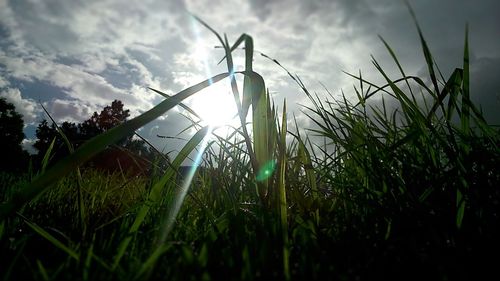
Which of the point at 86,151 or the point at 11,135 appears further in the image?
the point at 11,135

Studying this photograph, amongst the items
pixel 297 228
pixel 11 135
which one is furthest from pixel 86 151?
pixel 11 135

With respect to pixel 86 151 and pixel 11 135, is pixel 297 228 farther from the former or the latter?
pixel 11 135

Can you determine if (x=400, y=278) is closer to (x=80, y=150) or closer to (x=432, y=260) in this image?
(x=432, y=260)

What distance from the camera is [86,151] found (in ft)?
2.39

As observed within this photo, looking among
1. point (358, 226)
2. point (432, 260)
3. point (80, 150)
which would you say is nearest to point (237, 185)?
point (358, 226)

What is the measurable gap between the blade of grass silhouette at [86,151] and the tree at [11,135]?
1507 inches

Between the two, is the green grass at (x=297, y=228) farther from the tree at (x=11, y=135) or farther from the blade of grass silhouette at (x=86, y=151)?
the tree at (x=11, y=135)

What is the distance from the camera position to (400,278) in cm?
55

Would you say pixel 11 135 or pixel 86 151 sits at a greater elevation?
pixel 11 135

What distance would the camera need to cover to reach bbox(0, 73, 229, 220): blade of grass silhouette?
0.66 metres

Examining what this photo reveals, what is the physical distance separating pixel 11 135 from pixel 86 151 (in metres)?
42.2

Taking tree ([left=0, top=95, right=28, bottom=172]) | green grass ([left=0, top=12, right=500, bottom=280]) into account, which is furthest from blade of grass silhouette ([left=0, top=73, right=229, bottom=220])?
tree ([left=0, top=95, right=28, bottom=172])

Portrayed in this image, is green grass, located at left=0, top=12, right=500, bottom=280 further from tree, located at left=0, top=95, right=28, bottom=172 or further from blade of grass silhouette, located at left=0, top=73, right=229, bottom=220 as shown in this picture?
tree, located at left=0, top=95, right=28, bottom=172

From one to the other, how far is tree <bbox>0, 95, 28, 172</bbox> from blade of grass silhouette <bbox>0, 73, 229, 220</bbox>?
126ft
